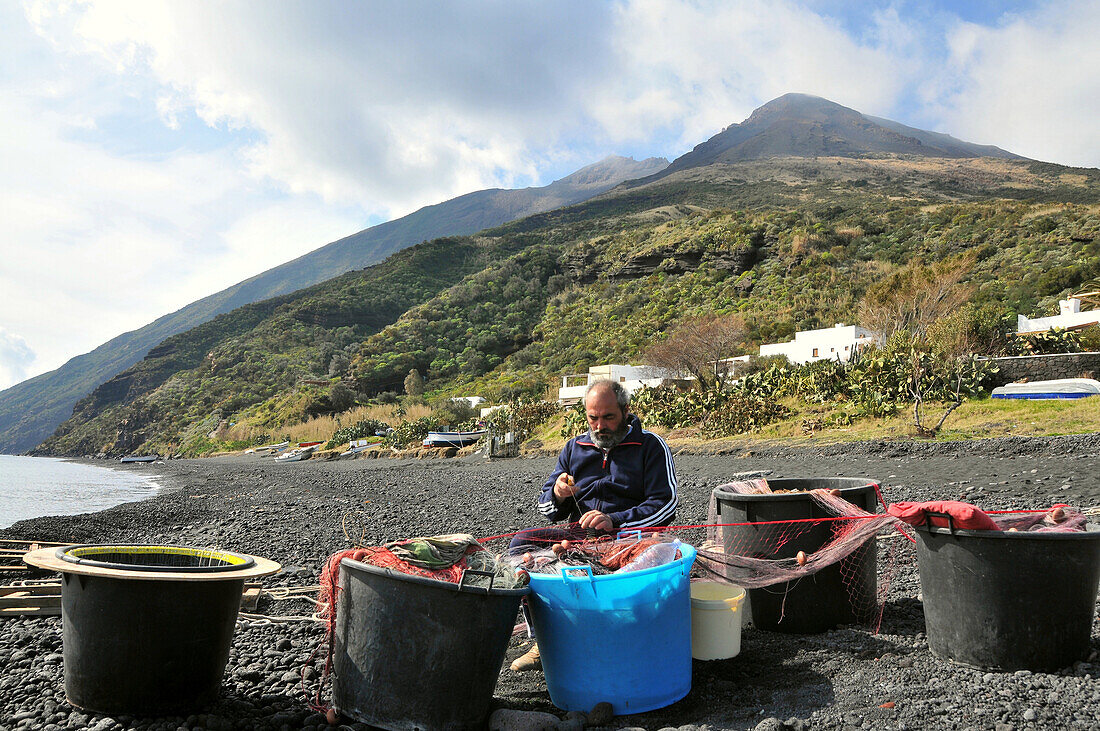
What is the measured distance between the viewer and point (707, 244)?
242ft

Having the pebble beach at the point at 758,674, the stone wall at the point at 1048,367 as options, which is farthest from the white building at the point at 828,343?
the pebble beach at the point at 758,674

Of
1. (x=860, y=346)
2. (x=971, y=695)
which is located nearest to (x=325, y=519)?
(x=971, y=695)

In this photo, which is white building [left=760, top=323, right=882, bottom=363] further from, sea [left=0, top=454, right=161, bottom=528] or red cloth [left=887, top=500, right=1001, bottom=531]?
red cloth [left=887, top=500, right=1001, bottom=531]

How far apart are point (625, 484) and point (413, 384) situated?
215 feet

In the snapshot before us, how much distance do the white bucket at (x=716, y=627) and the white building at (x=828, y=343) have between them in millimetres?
29609

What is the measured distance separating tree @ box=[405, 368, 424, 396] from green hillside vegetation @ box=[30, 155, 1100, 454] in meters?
1.43

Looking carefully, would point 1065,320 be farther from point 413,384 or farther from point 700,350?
point 413,384

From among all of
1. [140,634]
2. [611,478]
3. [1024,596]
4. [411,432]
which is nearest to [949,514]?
[1024,596]

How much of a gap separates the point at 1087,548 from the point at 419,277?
111m

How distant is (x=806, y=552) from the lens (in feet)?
13.2

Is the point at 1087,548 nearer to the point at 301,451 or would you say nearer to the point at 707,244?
the point at 301,451

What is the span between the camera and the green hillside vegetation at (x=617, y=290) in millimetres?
48719

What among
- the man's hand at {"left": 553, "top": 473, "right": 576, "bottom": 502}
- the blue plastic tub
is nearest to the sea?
the man's hand at {"left": 553, "top": 473, "right": 576, "bottom": 502}

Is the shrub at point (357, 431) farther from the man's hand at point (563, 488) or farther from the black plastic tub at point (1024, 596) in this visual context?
the black plastic tub at point (1024, 596)
